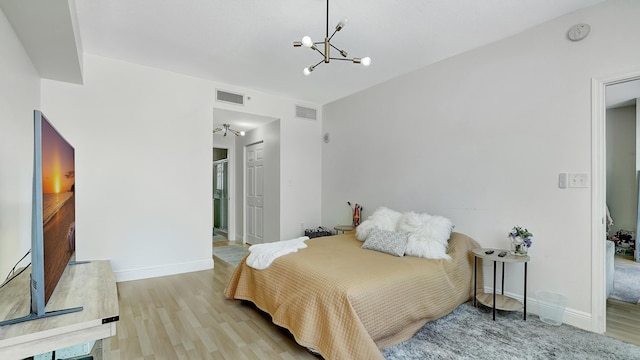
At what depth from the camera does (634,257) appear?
3.98 meters

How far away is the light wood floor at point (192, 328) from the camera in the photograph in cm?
206

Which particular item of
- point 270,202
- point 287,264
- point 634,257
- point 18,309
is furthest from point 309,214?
point 634,257

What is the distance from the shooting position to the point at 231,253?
502 cm

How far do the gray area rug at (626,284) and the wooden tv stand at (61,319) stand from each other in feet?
14.0

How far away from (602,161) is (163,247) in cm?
467

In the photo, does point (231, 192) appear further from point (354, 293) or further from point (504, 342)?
point (504, 342)

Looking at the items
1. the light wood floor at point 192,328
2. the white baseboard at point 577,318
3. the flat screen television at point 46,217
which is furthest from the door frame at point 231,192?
the white baseboard at point 577,318

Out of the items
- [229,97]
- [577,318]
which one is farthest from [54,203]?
[577,318]

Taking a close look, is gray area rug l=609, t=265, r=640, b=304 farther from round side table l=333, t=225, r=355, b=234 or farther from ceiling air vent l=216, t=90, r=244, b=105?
ceiling air vent l=216, t=90, r=244, b=105

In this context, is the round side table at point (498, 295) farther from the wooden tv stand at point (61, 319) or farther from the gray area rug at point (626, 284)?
the wooden tv stand at point (61, 319)

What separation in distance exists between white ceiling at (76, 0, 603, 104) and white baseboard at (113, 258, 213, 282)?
8.37ft

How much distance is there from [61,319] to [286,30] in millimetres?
2662

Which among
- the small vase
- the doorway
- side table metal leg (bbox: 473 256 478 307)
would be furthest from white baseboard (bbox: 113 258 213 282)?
the small vase

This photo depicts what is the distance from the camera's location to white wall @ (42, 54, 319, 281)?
3322mm
